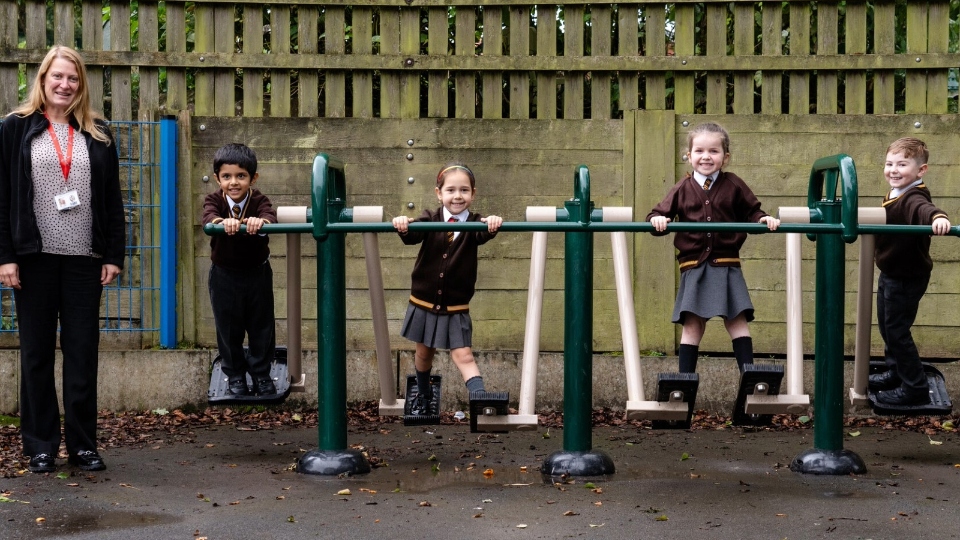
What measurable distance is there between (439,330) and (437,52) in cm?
218

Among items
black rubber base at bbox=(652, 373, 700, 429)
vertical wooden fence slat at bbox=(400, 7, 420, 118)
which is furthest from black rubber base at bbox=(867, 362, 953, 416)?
vertical wooden fence slat at bbox=(400, 7, 420, 118)

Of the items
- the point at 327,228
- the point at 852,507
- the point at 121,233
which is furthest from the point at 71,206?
the point at 852,507

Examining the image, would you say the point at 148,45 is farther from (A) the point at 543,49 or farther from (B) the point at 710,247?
(B) the point at 710,247

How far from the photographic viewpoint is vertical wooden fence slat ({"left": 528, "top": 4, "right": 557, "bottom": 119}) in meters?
7.12

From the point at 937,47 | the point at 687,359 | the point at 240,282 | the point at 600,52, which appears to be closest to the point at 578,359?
the point at 687,359

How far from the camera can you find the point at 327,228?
5.16 meters

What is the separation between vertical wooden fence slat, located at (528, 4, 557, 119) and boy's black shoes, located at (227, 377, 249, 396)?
2342 mm

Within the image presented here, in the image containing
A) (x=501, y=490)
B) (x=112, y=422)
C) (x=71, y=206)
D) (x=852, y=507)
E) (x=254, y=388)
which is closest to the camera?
(x=852, y=507)

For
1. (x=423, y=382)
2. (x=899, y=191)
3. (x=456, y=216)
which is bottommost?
(x=423, y=382)

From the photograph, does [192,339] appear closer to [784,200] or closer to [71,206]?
[71,206]

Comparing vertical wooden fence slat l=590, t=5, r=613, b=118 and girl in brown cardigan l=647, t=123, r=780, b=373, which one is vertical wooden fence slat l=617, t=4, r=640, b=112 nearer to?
vertical wooden fence slat l=590, t=5, r=613, b=118

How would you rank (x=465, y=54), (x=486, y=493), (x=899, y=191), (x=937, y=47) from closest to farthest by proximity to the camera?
(x=486, y=493) → (x=899, y=191) → (x=937, y=47) → (x=465, y=54)

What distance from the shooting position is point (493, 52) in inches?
281

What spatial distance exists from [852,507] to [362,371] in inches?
135
